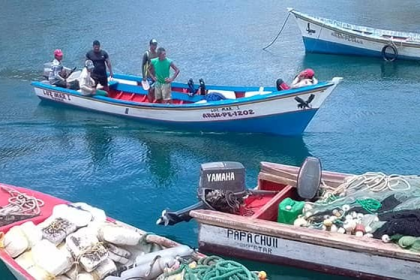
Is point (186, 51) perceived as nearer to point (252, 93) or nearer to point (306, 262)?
point (252, 93)

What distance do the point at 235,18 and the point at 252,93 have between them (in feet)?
59.6

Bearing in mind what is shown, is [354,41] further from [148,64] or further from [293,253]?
[293,253]

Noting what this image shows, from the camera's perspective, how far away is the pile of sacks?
27.5ft

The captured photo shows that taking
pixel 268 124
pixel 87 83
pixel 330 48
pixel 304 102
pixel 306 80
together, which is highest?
pixel 330 48

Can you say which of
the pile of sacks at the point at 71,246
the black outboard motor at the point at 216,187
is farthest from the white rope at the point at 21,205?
the black outboard motor at the point at 216,187

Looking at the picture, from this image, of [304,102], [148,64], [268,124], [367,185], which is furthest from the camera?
[148,64]

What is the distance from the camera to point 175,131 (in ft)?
52.7

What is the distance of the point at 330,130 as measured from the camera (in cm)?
1630

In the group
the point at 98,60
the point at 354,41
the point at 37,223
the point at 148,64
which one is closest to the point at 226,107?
the point at 148,64

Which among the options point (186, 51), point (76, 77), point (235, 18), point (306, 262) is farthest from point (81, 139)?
point (235, 18)

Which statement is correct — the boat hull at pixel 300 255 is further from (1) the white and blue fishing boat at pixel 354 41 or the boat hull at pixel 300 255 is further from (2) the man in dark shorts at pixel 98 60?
(1) the white and blue fishing boat at pixel 354 41

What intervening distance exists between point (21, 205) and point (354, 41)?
1785cm

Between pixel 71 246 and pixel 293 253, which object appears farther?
pixel 293 253

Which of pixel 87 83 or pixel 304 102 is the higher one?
pixel 304 102
